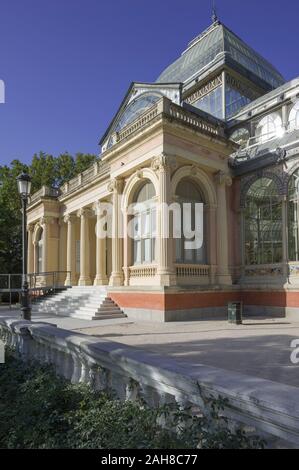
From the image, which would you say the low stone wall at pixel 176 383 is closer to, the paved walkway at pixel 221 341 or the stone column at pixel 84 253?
the paved walkway at pixel 221 341

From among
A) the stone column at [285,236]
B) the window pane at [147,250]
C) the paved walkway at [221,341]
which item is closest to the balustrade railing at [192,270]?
the window pane at [147,250]

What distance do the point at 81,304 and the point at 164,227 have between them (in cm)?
590

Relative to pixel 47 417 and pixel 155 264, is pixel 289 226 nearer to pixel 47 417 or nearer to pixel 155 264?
pixel 155 264

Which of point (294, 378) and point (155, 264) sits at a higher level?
point (155, 264)

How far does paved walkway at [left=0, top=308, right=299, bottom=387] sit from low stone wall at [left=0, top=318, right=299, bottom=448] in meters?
1.40

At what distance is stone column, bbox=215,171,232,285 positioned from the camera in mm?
15500

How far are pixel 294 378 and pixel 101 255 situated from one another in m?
15.0

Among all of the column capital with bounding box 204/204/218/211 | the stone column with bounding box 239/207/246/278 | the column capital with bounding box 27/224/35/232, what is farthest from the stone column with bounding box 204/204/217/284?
the column capital with bounding box 27/224/35/232

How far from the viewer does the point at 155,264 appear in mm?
14078

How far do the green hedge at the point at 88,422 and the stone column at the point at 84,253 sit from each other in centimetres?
1686

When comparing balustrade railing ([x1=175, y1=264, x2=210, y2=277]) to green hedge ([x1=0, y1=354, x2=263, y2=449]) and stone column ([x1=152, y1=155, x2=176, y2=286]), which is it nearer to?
stone column ([x1=152, y1=155, x2=176, y2=286])

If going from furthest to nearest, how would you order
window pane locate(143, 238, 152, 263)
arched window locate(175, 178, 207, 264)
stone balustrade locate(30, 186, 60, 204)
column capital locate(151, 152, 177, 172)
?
stone balustrade locate(30, 186, 60, 204)
window pane locate(143, 238, 152, 263)
arched window locate(175, 178, 207, 264)
column capital locate(151, 152, 177, 172)

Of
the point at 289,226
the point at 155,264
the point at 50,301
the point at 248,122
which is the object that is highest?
the point at 248,122
